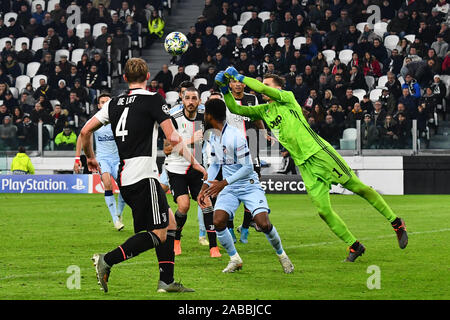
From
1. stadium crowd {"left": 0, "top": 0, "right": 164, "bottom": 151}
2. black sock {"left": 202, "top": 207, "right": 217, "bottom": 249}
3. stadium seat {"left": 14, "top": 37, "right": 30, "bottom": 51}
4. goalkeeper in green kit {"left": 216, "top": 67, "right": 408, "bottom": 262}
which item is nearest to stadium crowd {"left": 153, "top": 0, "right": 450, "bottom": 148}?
stadium crowd {"left": 0, "top": 0, "right": 164, "bottom": 151}

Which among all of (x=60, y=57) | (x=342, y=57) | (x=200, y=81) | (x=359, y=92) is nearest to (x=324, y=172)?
(x=359, y=92)

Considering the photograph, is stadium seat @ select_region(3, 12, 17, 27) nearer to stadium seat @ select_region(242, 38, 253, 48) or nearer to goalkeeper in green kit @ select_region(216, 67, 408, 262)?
stadium seat @ select_region(242, 38, 253, 48)

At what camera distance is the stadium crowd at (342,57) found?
2345 centimetres

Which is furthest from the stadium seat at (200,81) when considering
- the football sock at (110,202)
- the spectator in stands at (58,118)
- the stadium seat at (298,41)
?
the football sock at (110,202)

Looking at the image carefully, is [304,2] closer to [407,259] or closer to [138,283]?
→ [407,259]

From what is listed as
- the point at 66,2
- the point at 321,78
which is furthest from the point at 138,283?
the point at 66,2

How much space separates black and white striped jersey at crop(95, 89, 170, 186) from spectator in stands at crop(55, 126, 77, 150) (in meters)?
17.3

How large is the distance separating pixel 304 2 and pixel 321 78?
527 centimetres

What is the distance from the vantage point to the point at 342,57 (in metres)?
26.4

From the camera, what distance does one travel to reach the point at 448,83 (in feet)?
79.8

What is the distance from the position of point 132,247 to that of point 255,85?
2736 millimetres

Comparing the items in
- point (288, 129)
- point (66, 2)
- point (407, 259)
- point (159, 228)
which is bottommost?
point (407, 259)
